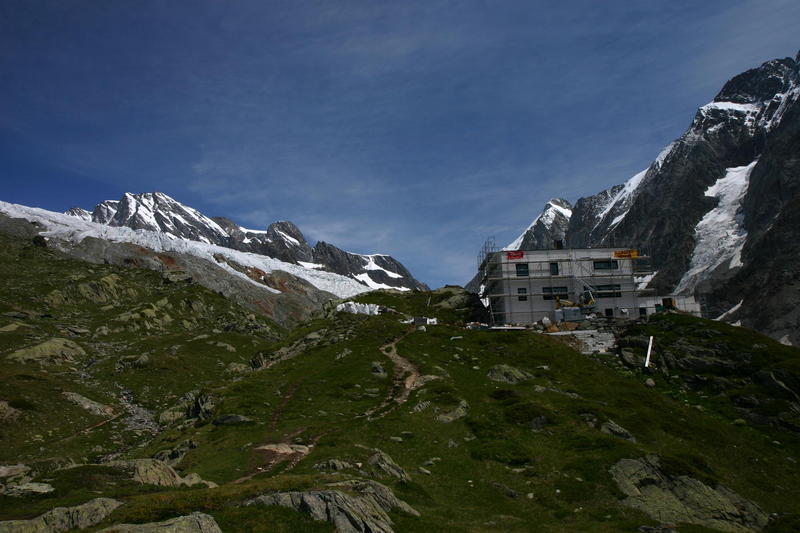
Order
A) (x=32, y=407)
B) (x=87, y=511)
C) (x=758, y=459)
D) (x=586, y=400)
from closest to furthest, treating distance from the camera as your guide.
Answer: (x=87, y=511)
(x=758, y=459)
(x=586, y=400)
(x=32, y=407)

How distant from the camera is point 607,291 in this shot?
108250mm

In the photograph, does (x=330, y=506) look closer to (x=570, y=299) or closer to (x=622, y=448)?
(x=622, y=448)

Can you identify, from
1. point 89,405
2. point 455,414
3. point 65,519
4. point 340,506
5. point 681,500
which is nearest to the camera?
point 65,519

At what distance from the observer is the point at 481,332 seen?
89.4 m

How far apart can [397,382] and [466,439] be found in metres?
19.6

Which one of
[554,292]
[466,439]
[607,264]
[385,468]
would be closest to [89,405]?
[466,439]

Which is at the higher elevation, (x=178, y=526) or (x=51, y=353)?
(x=51, y=353)

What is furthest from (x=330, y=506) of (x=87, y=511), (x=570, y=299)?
(x=570, y=299)

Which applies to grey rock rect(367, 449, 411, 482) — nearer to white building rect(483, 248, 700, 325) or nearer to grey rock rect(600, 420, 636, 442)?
grey rock rect(600, 420, 636, 442)

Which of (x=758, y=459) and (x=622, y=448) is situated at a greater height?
(x=622, y=448)

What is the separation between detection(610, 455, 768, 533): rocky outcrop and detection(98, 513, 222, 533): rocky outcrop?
1056 inches

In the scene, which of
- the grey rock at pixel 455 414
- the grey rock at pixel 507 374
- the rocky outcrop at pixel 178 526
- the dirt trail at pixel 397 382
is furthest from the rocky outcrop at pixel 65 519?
the grey rock at pixel 507 374

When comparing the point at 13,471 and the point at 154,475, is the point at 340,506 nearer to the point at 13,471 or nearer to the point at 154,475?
the point at 154,475

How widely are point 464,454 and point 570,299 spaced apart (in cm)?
7036
